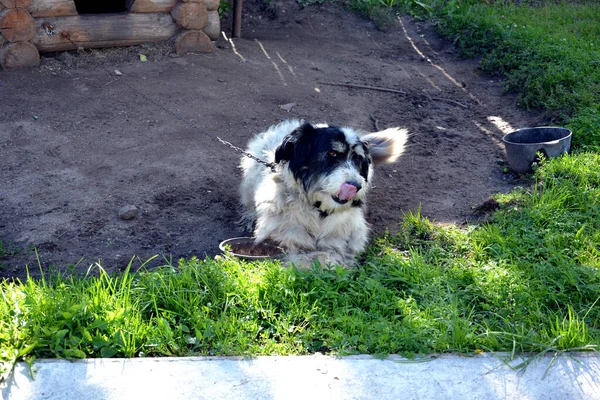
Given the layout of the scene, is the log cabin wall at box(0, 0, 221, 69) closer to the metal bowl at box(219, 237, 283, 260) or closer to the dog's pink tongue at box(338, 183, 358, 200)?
the metal bowl at box(219, 237, 283, 260)

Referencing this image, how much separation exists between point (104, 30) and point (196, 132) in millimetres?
2167

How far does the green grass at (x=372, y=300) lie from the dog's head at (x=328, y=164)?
53cm

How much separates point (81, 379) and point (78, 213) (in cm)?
251

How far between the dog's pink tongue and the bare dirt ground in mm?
1023

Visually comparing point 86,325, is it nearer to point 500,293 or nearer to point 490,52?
point 500,293

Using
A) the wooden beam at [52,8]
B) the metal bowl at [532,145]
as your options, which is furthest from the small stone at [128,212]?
the wooden beam at [52,8]

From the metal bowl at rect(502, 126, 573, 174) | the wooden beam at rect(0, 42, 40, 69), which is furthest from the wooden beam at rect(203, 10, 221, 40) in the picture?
the metal bowl at rect(502, 126, 573, 174)

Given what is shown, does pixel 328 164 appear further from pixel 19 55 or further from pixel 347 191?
pixel 19 55

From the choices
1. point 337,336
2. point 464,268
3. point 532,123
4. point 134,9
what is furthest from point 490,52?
point 337,336

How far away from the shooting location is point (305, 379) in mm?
3395

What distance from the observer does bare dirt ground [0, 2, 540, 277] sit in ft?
17.8

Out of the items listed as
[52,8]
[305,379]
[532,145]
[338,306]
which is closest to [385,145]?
[532,145]

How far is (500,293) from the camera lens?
13.8 ft

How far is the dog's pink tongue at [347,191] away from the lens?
4.72 m
